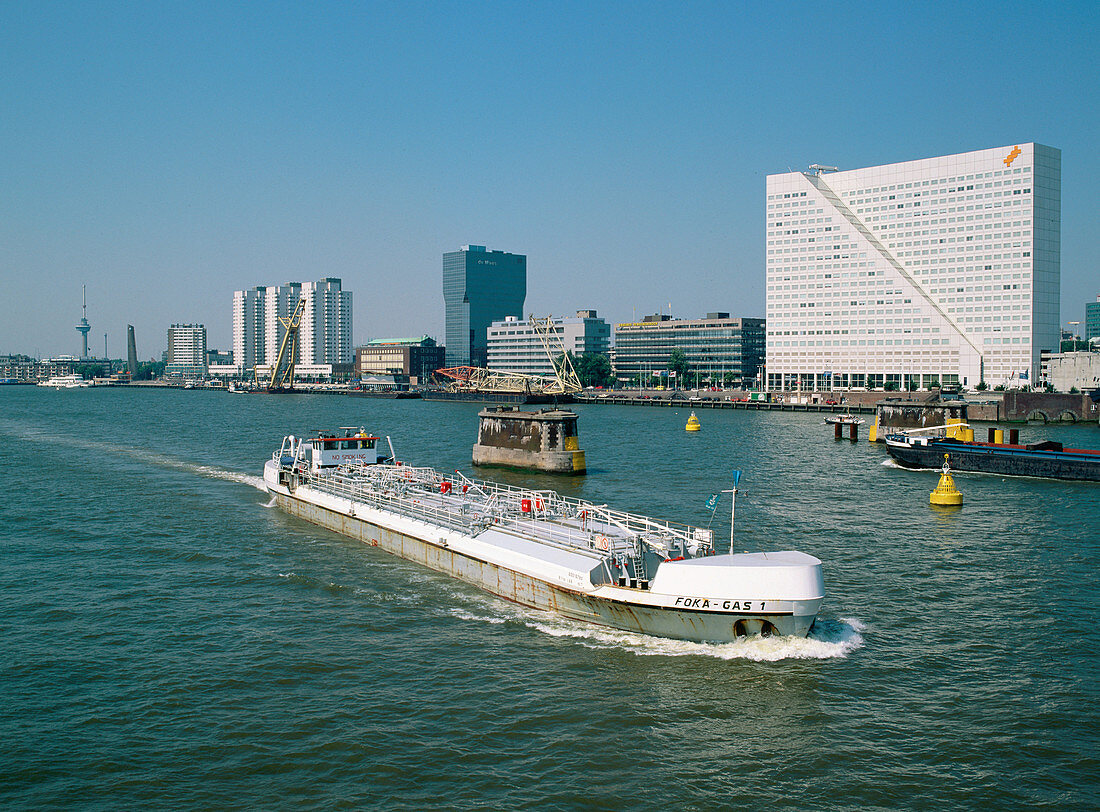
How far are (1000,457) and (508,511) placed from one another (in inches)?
1842

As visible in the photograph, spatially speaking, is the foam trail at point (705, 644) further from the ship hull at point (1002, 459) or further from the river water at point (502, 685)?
the ship hull at point (1002, 459)

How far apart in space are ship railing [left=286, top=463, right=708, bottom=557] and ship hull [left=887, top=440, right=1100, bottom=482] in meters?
39.5

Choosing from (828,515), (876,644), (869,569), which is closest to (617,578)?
(876,644)

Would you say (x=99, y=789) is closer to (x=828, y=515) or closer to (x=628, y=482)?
(x=828, y=515)

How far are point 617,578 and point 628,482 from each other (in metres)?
31.1

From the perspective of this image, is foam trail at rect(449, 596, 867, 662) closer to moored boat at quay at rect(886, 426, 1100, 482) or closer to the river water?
the river water

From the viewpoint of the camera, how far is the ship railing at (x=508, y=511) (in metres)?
25.1

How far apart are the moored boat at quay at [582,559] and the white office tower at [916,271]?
15117 centimetres

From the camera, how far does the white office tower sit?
15538 centimetres

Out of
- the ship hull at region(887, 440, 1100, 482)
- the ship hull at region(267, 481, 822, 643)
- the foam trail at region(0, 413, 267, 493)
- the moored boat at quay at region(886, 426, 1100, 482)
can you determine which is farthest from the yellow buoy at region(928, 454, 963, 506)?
the foam trail at region(0, 413, 267, 493)

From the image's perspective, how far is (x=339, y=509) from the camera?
38219 mm

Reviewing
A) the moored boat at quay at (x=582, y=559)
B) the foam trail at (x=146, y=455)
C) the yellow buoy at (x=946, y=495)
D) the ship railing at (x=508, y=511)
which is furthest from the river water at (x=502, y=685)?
the foam trail at (x=146, y=455)

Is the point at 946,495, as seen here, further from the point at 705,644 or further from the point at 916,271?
the point at 916,271

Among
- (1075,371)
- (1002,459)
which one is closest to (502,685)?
(1002,459)
